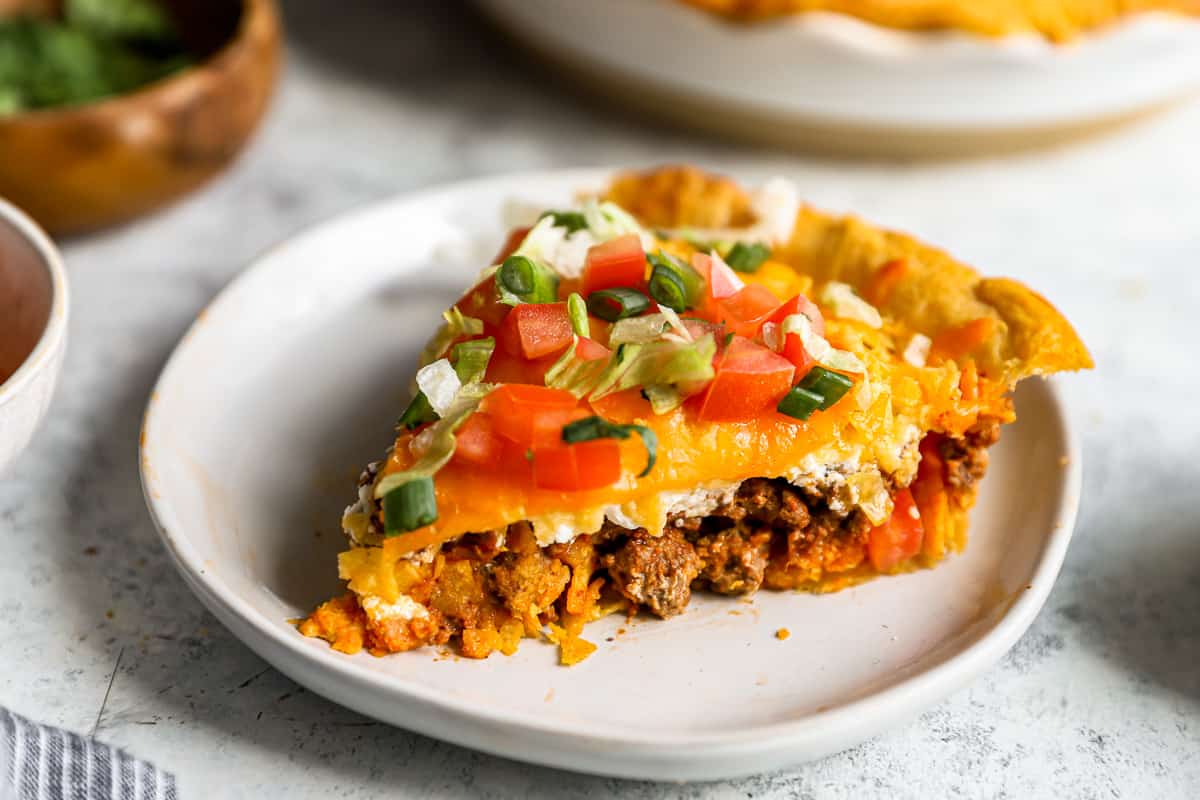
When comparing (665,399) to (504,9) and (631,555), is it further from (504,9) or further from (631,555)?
(504,9)

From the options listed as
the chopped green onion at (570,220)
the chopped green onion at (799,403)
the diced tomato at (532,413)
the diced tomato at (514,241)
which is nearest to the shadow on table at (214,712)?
the diced tomato at (532,413)

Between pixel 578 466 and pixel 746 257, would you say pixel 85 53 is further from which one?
pixel 578 466

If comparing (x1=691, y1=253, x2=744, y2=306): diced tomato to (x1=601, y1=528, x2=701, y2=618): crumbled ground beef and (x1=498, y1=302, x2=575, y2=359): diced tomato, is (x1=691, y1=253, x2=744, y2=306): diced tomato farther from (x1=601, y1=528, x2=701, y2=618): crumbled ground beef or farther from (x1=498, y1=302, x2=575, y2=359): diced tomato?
(x1=601, y1=528, x2=701, y2=618): crumbled ground beef

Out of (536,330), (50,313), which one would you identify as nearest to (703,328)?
(536,330)

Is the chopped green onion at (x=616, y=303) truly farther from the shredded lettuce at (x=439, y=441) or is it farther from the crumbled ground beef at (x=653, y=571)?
the crumbled ground beef at (x=653, y=571)

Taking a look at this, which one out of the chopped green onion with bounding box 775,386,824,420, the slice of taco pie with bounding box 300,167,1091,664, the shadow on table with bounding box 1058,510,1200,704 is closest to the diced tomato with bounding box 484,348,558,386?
the slice of taco pie with bounding box 300,167,1091,664
